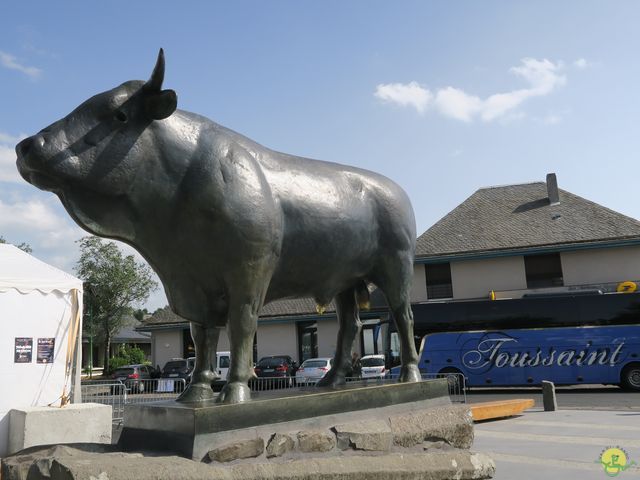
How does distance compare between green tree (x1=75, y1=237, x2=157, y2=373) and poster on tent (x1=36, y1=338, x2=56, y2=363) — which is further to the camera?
green tree (x1=75, y1=237, x2=157, y2=373)

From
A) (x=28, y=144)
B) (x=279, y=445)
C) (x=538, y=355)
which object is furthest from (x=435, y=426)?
(x=538, y=355)

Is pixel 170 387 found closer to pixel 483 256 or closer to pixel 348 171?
pixel 348 171

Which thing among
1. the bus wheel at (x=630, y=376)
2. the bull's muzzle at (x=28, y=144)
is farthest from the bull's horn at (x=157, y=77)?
the bus wheel at (x=630, y=376)

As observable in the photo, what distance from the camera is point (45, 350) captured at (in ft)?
27.1

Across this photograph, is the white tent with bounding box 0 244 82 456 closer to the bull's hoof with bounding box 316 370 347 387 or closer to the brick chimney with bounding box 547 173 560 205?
the bull's hoof with bounding box 316 370 347 387

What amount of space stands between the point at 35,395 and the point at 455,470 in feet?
22.1

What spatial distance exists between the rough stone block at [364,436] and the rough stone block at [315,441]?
7 cm

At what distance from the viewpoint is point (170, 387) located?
15.2m

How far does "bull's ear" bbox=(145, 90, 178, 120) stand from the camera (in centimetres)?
307

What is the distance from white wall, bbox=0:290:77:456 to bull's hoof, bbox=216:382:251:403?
600cm

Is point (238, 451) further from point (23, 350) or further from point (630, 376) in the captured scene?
point (630, 376)

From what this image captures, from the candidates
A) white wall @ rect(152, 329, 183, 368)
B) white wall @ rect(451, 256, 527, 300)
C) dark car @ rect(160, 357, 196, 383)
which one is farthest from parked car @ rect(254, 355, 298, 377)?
white wall @ rect(152, 329, 183, 368)

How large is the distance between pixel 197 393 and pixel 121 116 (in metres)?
1.65

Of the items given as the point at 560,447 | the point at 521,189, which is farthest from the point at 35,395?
the point at 521,189
